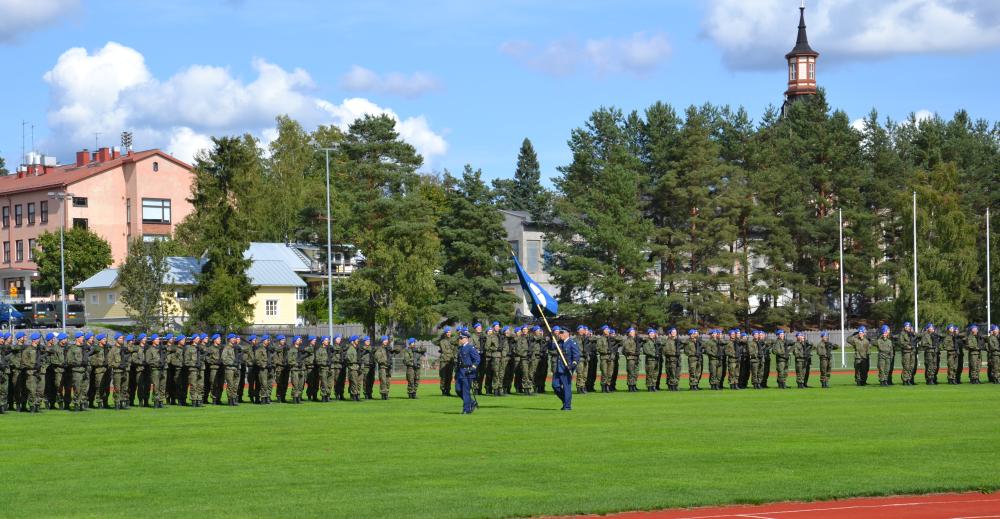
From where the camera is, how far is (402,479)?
1666 cm

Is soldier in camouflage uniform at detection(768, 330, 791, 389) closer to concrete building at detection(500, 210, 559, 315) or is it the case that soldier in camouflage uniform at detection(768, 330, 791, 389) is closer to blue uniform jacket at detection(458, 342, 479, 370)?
blue uniform jacket at detection(458, 342, 479, 370)

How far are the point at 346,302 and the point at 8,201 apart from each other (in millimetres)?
42624

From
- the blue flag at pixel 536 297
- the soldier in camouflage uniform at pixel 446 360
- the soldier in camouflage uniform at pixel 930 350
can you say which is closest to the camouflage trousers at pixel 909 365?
the soldier in camouflage uniform at pixel 930 350

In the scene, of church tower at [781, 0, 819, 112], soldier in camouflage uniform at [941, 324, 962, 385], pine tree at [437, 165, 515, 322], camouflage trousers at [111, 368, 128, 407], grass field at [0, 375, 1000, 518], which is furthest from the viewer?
church tower at [781, 0, 819, 112]

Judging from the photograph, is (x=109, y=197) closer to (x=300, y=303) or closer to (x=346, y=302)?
(x=300, y=303)

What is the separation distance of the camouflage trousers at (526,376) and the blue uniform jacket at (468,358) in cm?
753

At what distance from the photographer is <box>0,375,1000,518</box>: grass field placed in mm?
14922

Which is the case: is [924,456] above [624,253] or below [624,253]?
below

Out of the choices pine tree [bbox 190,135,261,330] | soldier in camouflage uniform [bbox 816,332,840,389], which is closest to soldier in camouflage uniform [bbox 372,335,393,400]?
soldier in camouflage uniform [bbox 816,332,840,389]

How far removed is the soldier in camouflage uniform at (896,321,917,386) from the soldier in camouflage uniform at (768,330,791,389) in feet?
11.8

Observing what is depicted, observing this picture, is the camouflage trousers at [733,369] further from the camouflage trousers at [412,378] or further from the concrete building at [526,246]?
the concrete building at [526,246]

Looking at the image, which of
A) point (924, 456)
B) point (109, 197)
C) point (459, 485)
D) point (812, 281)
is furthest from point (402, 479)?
point (109, 197)

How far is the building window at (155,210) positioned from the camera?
95.2 m

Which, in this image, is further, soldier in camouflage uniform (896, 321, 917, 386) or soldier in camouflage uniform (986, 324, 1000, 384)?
soldier in camouflage uniform (986, 324, 1000, 384)
